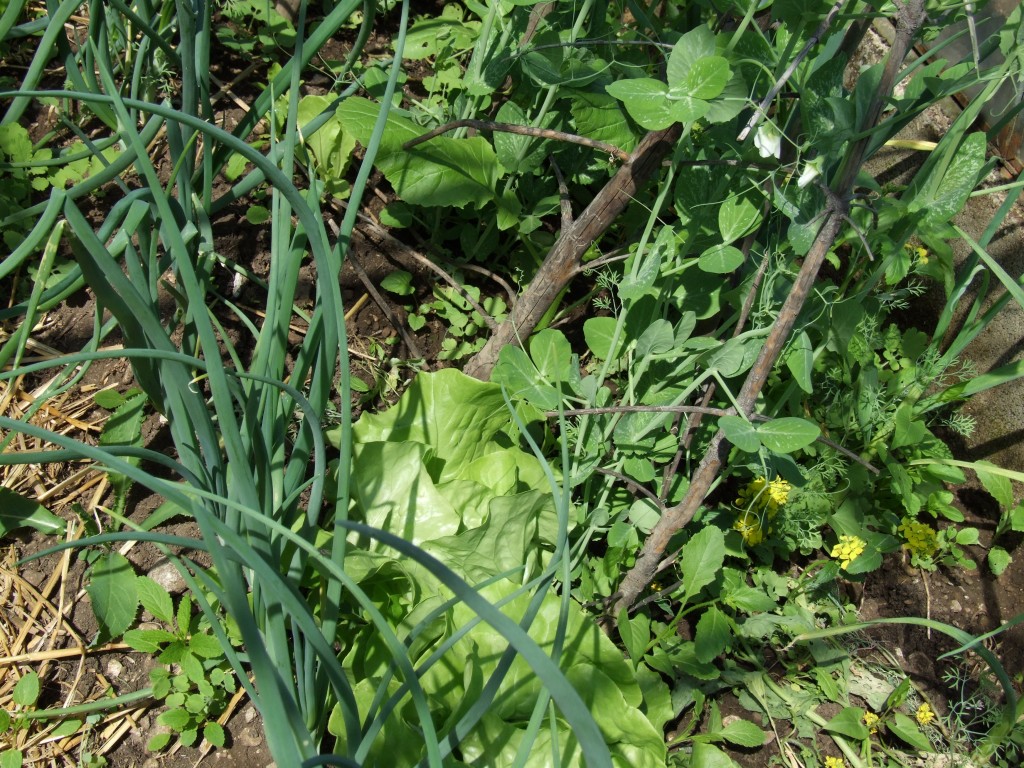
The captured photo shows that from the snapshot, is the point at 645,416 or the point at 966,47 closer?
the point at 645,416

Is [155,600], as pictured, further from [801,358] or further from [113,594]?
[801,358]

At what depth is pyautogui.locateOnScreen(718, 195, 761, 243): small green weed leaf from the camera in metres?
1.22

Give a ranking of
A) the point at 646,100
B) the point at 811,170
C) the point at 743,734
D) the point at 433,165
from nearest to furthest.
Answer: the point at 811,170 < the point at 646,100 < the point at 743,734 < the point at 433,165

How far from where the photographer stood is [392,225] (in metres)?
1.77

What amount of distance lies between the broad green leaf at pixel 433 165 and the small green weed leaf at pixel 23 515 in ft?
2.79

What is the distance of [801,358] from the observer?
4.05ft

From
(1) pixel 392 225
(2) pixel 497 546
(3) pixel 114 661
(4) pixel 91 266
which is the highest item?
(4) pixel 91 266

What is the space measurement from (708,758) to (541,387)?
→ 66 cm

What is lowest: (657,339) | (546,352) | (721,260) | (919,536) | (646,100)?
(919,536)

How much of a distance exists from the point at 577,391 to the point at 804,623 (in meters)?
0.63

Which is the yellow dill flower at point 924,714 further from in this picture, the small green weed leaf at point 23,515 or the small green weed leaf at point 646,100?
the small green weed leaf at point 23,515

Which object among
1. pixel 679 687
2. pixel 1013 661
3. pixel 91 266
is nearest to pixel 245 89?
pixel 91 266

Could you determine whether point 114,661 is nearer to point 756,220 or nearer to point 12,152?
point 12,152

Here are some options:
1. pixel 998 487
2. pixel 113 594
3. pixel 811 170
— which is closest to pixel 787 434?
pixel 811 170
